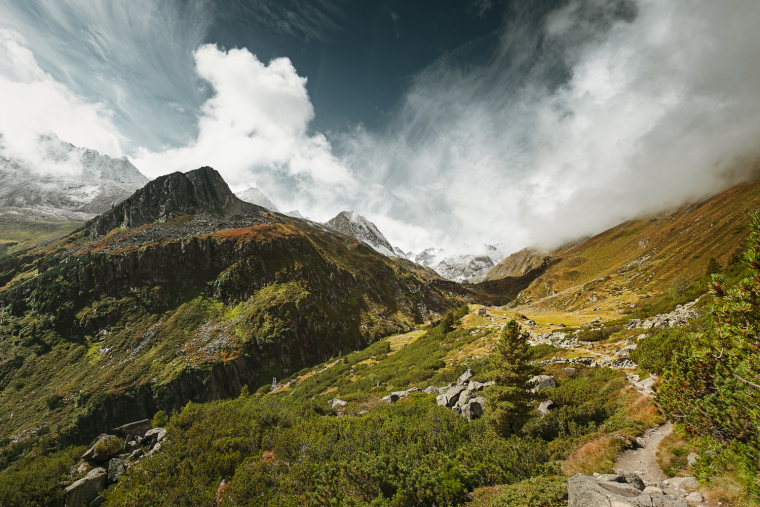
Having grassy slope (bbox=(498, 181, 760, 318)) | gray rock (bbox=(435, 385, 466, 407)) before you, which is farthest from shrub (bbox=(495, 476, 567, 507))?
grassy slope (bbox=(498, 181, 760, 318))

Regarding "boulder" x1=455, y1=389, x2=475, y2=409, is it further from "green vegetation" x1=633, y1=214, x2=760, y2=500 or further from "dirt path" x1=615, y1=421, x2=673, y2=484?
"green vegetation" x1=633, y1=214, x2=760, y2=500

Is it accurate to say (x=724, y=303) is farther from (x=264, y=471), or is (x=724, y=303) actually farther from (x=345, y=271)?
(x=345, y=271)

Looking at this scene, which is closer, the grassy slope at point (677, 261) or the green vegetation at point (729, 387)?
the green vegetation at point (729, 387)

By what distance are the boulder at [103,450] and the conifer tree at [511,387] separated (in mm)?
27164

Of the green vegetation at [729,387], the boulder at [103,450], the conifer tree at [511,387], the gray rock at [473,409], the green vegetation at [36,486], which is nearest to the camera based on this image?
the green vegetation at [729,387]

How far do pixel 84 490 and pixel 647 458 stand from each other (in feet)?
102

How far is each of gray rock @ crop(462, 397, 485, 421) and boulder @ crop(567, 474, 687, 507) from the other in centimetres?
1400

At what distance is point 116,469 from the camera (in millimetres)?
19984

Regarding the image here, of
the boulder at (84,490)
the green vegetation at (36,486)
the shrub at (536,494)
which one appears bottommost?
the shrub at (536,494)

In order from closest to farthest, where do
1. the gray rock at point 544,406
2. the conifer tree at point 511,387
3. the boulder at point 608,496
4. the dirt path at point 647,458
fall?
the boulder at point 608,496 → the dirt path at point 647,458 → the conifer tree at point 511,387 → the gray rock at point 544,406

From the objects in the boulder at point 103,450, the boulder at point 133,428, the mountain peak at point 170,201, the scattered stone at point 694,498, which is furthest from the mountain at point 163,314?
the scattered stone at point 694,498

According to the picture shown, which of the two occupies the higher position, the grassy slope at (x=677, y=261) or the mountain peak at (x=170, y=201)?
the mountain peak at (x=170, y=201)

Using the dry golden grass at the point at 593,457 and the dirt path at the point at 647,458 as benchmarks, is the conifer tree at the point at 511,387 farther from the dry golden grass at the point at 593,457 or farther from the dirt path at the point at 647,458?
the dirt path at the point at 647,458

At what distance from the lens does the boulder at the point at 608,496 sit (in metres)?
8.20
